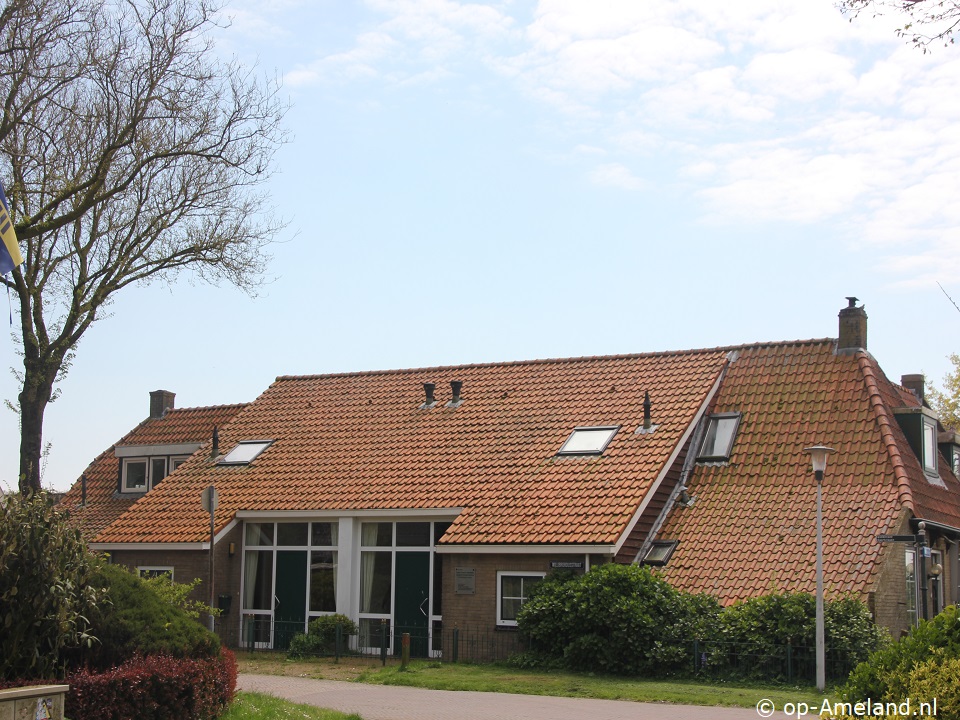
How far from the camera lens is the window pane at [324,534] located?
25141 millimetres

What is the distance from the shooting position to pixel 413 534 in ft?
79.8

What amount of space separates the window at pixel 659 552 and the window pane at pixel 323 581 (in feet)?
23.0

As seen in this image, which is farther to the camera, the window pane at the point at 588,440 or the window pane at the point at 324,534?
the window pane at the point at 324,534

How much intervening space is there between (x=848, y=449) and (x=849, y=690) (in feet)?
→ 42.2

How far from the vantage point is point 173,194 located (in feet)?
84.3

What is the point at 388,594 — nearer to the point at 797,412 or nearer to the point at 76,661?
the point at 797,412

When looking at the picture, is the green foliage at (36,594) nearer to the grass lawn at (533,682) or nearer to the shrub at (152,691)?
the shrub at (152,691)

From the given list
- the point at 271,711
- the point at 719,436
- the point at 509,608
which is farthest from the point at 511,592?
the point at 271,711

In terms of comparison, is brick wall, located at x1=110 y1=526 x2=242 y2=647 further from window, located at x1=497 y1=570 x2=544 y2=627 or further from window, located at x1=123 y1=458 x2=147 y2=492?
window, located at x1=123 y1=458 x2=147 y2=492

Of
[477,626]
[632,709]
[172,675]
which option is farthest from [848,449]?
[172,675]

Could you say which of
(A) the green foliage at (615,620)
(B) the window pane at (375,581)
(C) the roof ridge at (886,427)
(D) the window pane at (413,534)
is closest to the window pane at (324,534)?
(B) the window pane at (375,581)

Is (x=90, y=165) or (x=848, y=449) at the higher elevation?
(x=90, y=165)

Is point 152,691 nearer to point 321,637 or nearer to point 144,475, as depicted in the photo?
point 321,637

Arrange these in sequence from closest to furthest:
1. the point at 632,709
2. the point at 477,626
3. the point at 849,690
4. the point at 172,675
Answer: the point at 849,690
the point at 172,675
the point at 632,709
the point at 477,626
